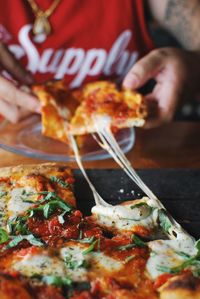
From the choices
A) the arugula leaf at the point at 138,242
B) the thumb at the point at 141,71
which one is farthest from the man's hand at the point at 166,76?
the arugula leaf at the point at 138,242

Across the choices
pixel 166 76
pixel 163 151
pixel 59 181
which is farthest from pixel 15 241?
pixel 166 76

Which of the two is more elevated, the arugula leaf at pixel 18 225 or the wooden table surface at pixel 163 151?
the wooden table surface at pixel 163 151

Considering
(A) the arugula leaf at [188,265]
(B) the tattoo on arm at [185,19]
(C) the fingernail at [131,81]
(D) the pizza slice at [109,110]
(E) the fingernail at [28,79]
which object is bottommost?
(A) the arugula leaf at [188,265]

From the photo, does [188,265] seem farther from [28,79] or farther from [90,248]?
[28,79]

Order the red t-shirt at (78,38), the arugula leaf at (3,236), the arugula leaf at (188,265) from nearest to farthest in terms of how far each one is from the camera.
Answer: the arugula leaf at (188,265), the arugula leaf at (3,236), the red t-shirt at (78,38)

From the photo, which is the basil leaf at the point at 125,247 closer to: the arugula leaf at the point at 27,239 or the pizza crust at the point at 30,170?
the arugula leaf at the point at 27,239

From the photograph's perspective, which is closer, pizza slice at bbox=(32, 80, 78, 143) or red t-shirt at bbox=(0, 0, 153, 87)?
pizza slice at bbox=(32, 80, 78, 143)

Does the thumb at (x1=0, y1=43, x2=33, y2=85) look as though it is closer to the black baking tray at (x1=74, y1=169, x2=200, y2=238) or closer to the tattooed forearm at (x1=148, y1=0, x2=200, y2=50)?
the black baking tray at (x1=74, y1=169, x2=200, y2=238)

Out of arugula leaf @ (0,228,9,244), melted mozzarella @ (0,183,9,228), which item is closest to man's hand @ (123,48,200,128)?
melted mozzarella @ (0,183,9,228)
